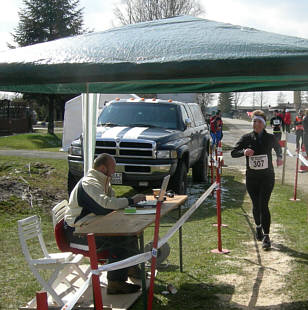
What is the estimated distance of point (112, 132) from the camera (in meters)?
9.91

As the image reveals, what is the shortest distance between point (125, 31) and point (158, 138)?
170 inches

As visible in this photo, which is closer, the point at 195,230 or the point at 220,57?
the point at 220,57

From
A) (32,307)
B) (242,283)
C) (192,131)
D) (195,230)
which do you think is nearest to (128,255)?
(32,307)

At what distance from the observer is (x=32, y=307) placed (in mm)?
4605

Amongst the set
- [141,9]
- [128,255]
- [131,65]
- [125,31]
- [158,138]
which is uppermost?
[141,9]

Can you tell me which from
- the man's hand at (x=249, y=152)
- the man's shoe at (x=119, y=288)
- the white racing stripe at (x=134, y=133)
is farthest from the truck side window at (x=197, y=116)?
the man's shoe at (x=119, y=288)

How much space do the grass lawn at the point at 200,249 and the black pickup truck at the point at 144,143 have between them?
0.90 metres

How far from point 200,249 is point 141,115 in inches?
180

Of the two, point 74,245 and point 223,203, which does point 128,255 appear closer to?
point 74,245

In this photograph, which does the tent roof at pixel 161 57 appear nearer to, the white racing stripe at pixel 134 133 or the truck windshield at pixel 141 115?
the white racing stripe at pixel 134 133

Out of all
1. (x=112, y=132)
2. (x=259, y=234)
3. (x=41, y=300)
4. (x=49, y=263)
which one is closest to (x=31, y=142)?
(x=112, y=132)

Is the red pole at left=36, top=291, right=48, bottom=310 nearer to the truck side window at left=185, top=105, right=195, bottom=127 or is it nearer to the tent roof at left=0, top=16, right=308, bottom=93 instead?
the tent roof at left=0, top=16, right=308, bottom=93

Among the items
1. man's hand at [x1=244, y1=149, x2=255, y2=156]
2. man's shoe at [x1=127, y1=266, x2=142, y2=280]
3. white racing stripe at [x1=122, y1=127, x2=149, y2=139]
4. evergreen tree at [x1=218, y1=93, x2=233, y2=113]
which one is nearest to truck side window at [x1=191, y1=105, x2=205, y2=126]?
white racing stripe at [x1=122, y1=127, x2=149, y2=139]

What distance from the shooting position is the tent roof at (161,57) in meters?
4.13
